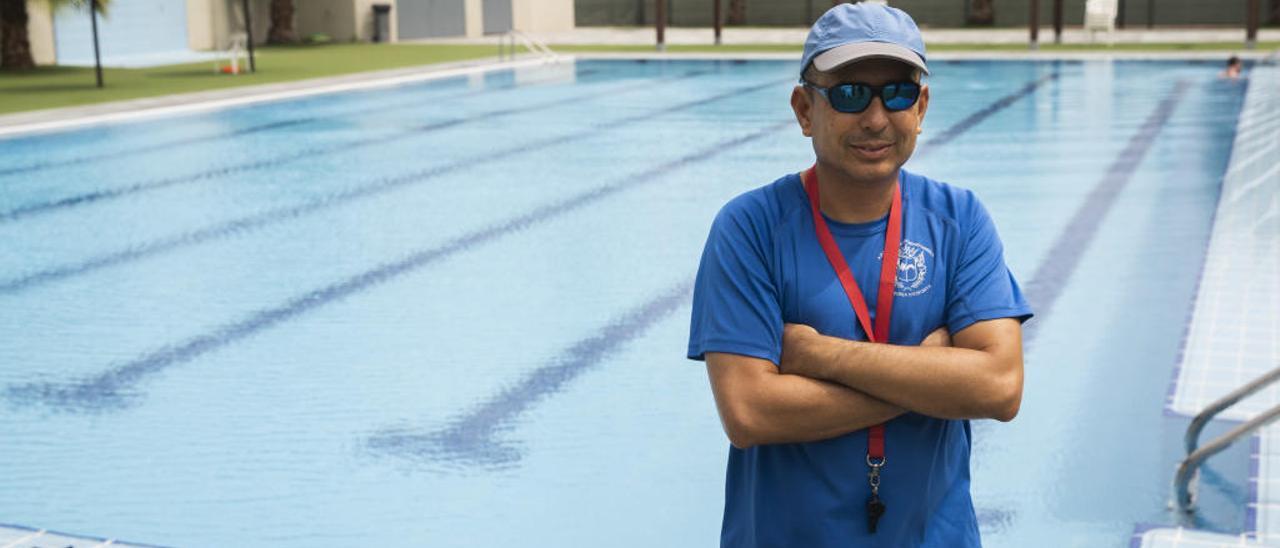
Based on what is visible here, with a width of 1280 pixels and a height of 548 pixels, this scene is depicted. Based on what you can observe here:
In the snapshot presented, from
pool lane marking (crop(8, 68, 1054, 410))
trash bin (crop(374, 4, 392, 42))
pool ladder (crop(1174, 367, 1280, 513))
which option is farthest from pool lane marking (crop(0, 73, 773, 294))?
trash bin (crop(374, 4, 392, 42))

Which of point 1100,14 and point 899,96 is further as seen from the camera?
point 1100,14

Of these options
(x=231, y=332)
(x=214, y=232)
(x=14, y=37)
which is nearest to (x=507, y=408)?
(x=231, y=332)

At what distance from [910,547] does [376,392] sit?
4023mm

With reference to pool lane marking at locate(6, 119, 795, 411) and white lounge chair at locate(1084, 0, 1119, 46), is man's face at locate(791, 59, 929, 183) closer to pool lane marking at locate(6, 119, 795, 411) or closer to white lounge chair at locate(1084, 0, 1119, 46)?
pool lane marking at locate(6, 119, 795, 411)

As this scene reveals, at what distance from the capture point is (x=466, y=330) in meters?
7.09

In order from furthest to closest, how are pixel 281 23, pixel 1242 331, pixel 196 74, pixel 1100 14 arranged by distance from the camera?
pixel 281 23, pixel 1100 14, pixel 196 74, pixel 1242 331

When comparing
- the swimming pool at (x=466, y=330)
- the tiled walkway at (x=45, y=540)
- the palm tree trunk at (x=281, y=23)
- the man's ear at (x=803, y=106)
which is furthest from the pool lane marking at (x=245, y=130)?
the palm tree trunk at (x=281, y=23)

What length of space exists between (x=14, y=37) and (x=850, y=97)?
2541 cm

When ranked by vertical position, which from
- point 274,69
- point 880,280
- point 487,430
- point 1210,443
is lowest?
point 487,430

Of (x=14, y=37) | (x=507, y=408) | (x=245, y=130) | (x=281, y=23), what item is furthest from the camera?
(x=281, y=23)

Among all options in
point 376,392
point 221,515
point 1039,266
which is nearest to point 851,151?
point 221,515

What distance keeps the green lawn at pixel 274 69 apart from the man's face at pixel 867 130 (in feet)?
55.9

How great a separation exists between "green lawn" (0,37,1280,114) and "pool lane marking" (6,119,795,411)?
9897mm

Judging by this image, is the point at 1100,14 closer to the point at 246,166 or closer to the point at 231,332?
the point at 246,166
